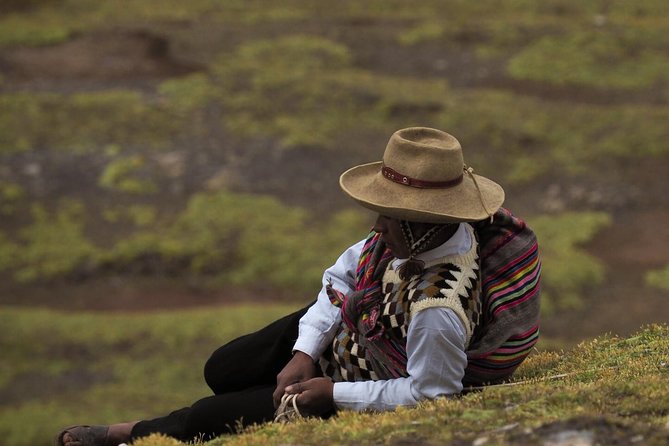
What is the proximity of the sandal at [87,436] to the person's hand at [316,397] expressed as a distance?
166 cm

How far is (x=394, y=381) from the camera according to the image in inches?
245

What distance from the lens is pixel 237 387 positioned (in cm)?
716

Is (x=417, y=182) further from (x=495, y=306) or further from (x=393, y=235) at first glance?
(x=495, y=306)

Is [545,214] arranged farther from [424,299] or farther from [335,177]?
[424,299]

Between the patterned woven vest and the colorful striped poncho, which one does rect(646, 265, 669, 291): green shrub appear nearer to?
the colorful striped poncho

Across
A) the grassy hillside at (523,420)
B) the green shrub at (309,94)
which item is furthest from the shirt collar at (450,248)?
the green shrub at (309,94)

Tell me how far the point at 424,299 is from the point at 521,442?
1.09 m

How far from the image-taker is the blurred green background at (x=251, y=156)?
19719 millimetres

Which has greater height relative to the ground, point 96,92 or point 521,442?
point 521,442

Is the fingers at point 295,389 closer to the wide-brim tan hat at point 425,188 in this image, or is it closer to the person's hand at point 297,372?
the person's hand at point 297,372

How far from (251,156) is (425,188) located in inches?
812

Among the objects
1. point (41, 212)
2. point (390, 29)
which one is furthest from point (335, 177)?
point (390, 29)

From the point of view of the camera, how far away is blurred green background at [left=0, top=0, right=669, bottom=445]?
1972cm

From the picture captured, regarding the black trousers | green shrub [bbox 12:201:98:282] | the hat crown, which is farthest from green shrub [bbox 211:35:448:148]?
the hat crown
